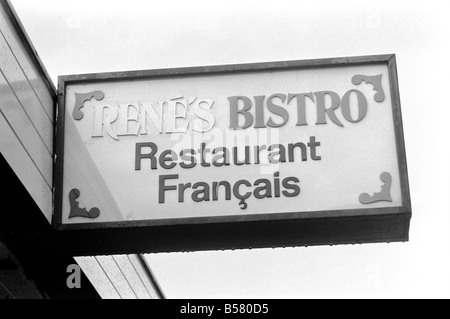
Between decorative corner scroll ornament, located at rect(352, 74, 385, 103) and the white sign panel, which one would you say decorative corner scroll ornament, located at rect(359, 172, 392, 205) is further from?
decorative corner scroll ornament, located at rect(352, 74, 385, 103)

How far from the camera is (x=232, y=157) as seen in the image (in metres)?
7.93

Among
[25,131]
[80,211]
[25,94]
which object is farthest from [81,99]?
[80,211]

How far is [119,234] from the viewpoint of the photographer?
7.84 m

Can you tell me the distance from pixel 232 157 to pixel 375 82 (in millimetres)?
1115

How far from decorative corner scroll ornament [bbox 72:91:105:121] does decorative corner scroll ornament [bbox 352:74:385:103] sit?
1780 mm

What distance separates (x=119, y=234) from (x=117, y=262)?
2.92 m

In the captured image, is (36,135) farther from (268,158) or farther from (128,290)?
(128,290)

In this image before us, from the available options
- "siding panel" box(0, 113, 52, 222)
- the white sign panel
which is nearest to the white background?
the white sign panel

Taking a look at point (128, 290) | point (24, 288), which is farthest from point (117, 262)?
point (24, 288)

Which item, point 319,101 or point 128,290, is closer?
point 319,101

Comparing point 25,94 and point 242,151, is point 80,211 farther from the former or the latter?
point 242,151

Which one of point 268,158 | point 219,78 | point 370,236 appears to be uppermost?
point 219,78

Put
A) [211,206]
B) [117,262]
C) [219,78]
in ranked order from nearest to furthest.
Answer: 1. [211,206]
2. [219,78]
3. [117,262]

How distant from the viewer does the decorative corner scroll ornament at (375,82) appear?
8.02 meters
